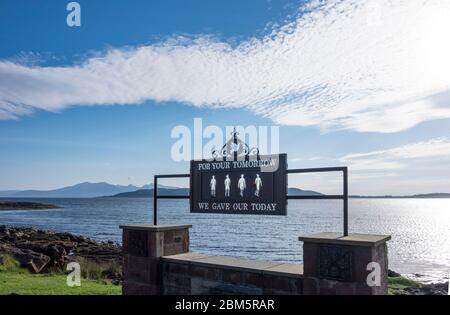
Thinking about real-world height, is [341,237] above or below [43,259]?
above

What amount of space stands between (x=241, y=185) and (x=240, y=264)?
1.52 m

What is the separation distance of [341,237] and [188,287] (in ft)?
10.7

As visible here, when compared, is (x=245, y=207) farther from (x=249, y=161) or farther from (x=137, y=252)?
(x=137, y=252)

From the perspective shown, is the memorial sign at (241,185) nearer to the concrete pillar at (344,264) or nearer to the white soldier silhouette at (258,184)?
the white soldier silhouette at (258,184)

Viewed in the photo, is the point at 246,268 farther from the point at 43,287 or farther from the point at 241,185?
the point at 43,287

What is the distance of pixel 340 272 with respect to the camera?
6020mm

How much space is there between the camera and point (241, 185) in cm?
797

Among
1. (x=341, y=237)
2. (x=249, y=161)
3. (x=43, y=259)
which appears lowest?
(x=43, y=259)

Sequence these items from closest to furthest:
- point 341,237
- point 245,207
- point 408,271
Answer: point 341,237 < point 245,207 < point 408,271

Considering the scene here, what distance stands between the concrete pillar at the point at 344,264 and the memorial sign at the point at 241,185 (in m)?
1.31

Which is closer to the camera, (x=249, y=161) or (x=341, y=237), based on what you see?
(x=341, y=237)

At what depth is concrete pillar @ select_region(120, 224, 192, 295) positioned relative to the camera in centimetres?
832
